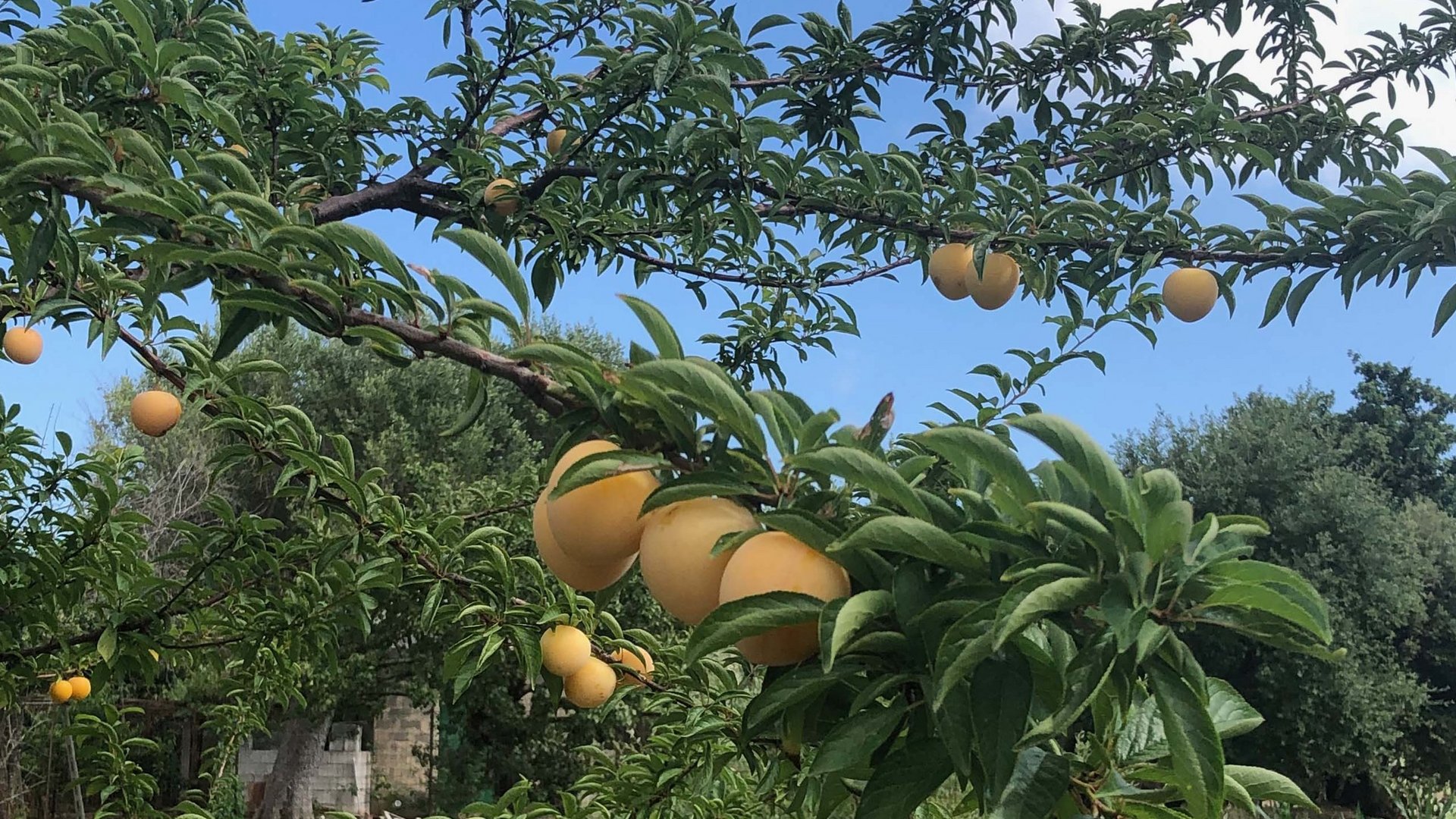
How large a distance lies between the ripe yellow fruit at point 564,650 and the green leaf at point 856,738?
1.04m

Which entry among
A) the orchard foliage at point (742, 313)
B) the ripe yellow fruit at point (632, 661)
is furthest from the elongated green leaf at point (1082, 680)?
the ripe yellow fruit at point (632, 661)

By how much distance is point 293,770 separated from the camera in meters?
9.67

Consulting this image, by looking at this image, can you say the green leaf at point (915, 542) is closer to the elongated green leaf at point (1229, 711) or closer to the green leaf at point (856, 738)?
the green leaf at point (856, 738)

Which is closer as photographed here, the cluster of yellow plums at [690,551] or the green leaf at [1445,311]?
the cluster of yellow plums at [690,551]

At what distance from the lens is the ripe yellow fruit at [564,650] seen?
1.53m

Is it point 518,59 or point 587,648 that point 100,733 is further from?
point 518,59

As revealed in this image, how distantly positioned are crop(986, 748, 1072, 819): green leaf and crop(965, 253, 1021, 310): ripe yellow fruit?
1455 millimetres

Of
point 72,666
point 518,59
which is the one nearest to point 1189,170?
point 518,59

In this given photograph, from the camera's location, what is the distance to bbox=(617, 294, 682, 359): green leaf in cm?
60

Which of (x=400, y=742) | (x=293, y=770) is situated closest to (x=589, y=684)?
(x=293, y=770)

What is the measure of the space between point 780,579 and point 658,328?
0.60 feet

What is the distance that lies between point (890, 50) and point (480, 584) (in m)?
1.78

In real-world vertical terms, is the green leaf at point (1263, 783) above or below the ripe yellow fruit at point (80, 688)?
below

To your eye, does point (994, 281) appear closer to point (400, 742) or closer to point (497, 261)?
point (497, 261)
